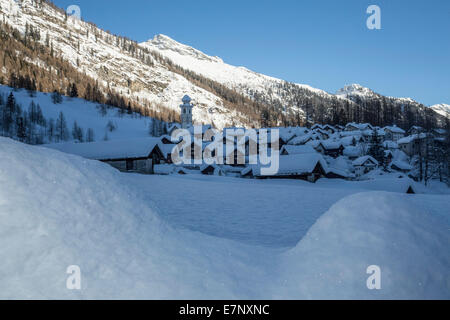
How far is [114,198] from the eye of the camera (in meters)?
4.79

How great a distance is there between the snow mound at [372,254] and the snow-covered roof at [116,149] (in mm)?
25168

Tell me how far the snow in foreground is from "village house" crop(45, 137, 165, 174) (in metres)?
23.7

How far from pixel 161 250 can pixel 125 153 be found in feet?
82.8

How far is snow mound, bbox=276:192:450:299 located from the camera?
3445 millimetres

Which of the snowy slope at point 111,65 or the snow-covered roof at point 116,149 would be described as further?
the snowy slope at point 111,65

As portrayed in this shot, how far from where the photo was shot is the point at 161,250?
429 cm

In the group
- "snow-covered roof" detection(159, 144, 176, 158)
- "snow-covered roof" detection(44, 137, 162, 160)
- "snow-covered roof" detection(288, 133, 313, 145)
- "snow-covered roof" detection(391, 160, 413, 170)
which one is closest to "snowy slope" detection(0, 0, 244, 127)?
"snow-covered roof" detection(288, 133, 313, 145)

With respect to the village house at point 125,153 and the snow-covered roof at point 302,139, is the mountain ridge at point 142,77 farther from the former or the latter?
the village house at point 125,153

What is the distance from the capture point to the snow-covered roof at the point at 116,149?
27.6 metres

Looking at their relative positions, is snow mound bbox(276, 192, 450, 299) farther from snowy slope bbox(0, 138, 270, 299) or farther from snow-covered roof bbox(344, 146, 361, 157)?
snow-covered roof bbox(344, 146, 361, 157)

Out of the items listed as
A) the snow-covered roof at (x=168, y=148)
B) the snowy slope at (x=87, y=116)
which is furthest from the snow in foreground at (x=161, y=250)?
the snowy slope at (x=87, y=116)

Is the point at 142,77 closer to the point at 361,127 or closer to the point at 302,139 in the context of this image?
the point at 302,139

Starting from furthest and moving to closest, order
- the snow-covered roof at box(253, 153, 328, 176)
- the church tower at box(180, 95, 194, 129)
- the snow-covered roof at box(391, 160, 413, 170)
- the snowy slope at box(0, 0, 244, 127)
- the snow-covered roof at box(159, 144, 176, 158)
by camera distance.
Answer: the snowy slope at box(0, 0, 244, 127) → the church tower at box(180, 95, 194, 129) → the snow-covered roof at box(159, 144, 176, 158) → the snow-covered roof at box(391, 160, 413, 170) → the snow-covered roof at box(253, 153, 328, 176)

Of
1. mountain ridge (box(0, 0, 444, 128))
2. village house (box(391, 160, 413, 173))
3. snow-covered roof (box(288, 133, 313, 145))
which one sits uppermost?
mountain ridge (box(0, 0, 444, 128))
